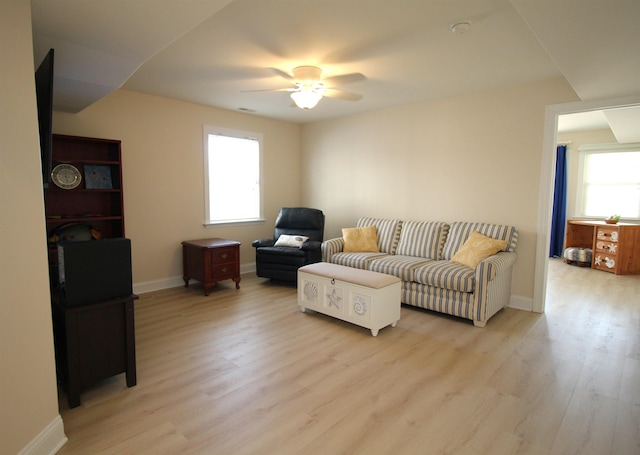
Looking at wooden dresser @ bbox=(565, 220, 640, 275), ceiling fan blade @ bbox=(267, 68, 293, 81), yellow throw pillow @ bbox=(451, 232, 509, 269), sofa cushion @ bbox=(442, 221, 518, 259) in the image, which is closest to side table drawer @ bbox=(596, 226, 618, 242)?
wooden dresser @ bbox=(565, 220, 640, 275)

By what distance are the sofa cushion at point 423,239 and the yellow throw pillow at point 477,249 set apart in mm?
385

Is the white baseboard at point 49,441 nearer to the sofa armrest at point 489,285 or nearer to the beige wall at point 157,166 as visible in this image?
the beige wall at point 157,166

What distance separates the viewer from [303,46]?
277 cm

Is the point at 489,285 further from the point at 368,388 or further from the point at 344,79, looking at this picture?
the point at 344,79

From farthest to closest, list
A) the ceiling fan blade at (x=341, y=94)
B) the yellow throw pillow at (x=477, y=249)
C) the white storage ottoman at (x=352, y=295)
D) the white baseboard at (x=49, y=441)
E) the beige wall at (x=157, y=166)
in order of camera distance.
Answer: the beige wall at (x=157, y=166) < the ceiling fan blade at (x=341, y=94) < the yellow throw pillow at (x=477, y=249) < the white storage ottoman at (x=352, y=295) < the white baseboard at (x=49, y=441)

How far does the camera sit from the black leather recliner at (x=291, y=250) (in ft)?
15.1

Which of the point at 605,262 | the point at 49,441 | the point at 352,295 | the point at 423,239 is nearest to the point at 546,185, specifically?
the point at 423,239

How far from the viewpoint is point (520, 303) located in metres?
3.90

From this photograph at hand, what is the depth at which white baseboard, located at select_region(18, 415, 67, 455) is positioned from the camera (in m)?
1.61

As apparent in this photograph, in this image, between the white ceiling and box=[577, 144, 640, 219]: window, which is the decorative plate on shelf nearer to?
the white ceiling

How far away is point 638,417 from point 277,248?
378 cm

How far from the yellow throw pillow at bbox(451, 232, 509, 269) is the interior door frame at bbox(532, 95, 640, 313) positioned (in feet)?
1.31

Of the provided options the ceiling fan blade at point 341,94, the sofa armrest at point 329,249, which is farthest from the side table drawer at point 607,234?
the ceiling fan blade at point 341,94

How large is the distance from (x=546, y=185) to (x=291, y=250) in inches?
120
